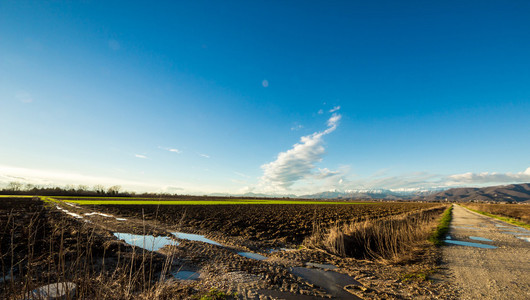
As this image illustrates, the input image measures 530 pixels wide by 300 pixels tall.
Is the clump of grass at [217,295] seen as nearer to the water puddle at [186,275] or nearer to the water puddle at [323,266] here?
the water puddle at [186,275]

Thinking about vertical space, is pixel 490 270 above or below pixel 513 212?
above

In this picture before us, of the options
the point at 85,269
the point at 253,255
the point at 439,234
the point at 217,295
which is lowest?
the point at 439,234

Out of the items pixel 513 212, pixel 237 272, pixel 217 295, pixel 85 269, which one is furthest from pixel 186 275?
pixel 513 212

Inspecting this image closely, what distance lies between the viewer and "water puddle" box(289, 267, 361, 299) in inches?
295

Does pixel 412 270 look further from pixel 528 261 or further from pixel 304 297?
pixel 528 261

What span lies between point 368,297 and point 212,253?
7270 millimetres

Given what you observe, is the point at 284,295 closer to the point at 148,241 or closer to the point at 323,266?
the point at 323,266

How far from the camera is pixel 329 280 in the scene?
8.56 m

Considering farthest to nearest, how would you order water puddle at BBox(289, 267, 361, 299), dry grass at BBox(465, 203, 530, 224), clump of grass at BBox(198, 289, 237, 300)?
dry grass at BBox(465, 203, 530, 224)
water puddle at BBox(289, 267, 361, 299)
clump of grass at BBox(198, 289, 237, 300)

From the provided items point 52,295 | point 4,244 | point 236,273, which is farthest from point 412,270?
point 4,244

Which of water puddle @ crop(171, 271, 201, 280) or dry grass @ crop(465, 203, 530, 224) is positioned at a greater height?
water puddle @ crop(171, 271, 201, 280)

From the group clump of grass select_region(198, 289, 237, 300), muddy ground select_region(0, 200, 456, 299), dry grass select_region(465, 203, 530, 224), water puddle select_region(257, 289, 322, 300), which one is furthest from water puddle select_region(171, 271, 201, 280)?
dry grass select_region(465, 203, 530, 224)

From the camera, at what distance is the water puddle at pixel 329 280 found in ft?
24.6

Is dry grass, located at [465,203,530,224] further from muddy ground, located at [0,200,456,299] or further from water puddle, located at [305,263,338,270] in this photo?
water puddle, located at [305,263,338,270]
